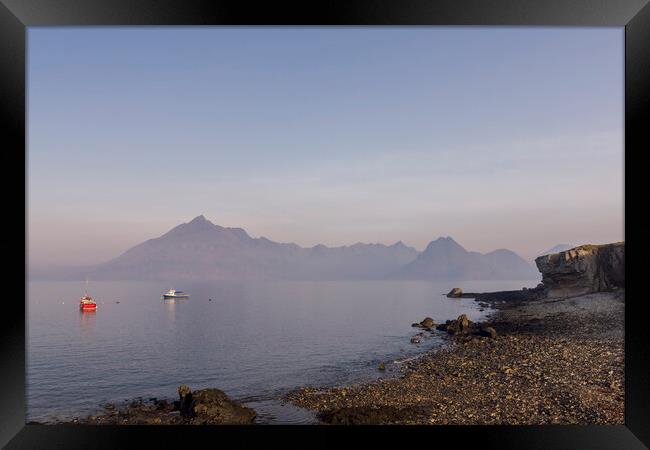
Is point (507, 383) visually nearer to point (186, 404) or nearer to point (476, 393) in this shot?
point (476, 393)

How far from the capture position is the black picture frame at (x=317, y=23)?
10.3 ft

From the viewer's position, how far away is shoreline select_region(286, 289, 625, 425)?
7258 millimetres

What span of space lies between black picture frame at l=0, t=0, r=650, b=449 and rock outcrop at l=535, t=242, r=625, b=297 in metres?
24.7

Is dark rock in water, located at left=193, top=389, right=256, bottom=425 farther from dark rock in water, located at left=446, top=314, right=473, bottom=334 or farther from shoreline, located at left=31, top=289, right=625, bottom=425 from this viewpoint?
dark rock in water, located at left=446, top=314, right=473, bottom=334

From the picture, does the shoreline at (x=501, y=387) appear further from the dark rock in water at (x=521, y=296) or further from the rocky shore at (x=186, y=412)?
the dark rock in water at (x=521, y=296)

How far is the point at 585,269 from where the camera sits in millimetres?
26156

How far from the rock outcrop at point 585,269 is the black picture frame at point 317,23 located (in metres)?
24.7

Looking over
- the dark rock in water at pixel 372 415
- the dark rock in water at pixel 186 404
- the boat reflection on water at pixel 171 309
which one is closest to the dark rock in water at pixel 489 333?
the dark rock in water at pixel 372 415

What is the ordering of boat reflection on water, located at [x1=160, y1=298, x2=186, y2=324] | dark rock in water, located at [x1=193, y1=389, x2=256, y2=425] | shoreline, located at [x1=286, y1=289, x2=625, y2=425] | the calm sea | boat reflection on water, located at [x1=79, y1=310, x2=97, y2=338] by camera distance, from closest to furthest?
1. shoreline, located at [x1=286, y1=289, x2=625, y2=425]
2. dark rock in water, located at [x1=193, y1=389, x2=256, y2=425]
3. the calm sea
4. boat reflection on water, located at [x1=79, y1=310, x2=97, y2=338]
5. boat reflection on water, located at [x1=160, y1=298, x2=186, y2=324]

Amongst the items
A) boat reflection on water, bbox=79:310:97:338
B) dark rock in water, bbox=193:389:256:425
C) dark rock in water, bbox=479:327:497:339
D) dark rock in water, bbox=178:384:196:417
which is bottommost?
boat reflection on water, bbox=79:310:97:338

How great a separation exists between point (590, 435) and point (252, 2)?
4258 mm

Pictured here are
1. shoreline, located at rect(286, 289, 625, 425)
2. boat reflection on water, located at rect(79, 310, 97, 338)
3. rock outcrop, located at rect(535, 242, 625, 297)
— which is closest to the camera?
shoreline, located at rect(286, 289, 625, 425)

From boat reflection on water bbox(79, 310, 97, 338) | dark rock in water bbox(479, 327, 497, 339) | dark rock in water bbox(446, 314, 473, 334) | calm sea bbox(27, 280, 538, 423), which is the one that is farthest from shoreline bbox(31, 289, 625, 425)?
boat reflection on water bbox(79, 310, 97, 338)

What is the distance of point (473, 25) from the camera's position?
11.2ft
